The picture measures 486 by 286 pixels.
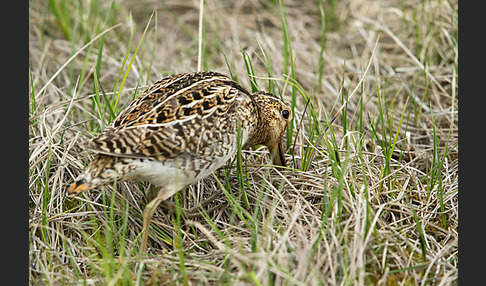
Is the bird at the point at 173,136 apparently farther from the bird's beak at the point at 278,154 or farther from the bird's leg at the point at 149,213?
the bird's beak at the point at 278,154

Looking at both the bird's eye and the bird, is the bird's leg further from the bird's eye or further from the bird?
the bird's eye

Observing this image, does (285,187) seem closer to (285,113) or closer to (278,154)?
(278,154)

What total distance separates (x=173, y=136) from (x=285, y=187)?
0.94 m

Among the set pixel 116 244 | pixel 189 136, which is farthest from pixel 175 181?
pixel 116 244

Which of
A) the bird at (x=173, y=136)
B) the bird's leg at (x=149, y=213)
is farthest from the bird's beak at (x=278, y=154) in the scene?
the bird's leg at (x=149, y=213)

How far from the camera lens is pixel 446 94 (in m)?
5.04

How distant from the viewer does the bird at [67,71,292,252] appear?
131 inches

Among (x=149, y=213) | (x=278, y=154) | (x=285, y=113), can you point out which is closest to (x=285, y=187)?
(x=278, y=154)

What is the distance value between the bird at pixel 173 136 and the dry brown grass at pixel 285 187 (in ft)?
0.62

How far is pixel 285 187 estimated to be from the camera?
155 inches

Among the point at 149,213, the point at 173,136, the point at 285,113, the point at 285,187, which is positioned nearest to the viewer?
the point at 173,136

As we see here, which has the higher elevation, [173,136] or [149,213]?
[173,136]

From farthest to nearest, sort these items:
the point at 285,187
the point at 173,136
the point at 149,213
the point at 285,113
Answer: the point at 285,113, the point at 285,187, the point at 149,213, the point at 173,136

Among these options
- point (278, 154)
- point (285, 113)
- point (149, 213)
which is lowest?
point (149, 213)
